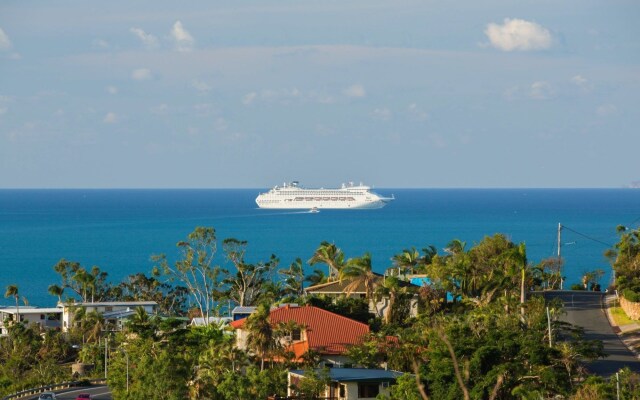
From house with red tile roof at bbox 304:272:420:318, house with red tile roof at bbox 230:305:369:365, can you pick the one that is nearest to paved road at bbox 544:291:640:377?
house with red tile roof at bbox 304:272:420:318

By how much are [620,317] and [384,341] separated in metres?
15.8

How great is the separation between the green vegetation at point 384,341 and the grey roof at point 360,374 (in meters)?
0.73

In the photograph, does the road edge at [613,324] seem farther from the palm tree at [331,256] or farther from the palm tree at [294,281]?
the palm tree at [294,281]

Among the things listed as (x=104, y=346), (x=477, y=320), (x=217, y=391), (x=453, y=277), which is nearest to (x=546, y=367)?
(x=477, y=320)

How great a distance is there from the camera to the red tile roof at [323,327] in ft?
179

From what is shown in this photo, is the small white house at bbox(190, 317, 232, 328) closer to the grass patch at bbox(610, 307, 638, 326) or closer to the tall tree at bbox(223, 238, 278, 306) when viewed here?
the tall tree at bbox(223, 238, 278, 306)

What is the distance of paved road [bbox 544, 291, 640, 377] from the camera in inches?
1977

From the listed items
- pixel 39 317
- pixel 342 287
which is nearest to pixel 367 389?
pixel 342 287

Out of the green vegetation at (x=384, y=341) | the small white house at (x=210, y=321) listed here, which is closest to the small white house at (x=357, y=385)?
the green vegetation at (x=384, y=341)

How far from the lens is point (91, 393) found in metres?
57.8

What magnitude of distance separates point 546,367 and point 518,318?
32.2ft

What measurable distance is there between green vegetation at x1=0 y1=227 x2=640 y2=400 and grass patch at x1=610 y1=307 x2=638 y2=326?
1.61 metres

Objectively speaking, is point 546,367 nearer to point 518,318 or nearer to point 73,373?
point 518,318

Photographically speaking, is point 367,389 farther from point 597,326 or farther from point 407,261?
point 407,261
